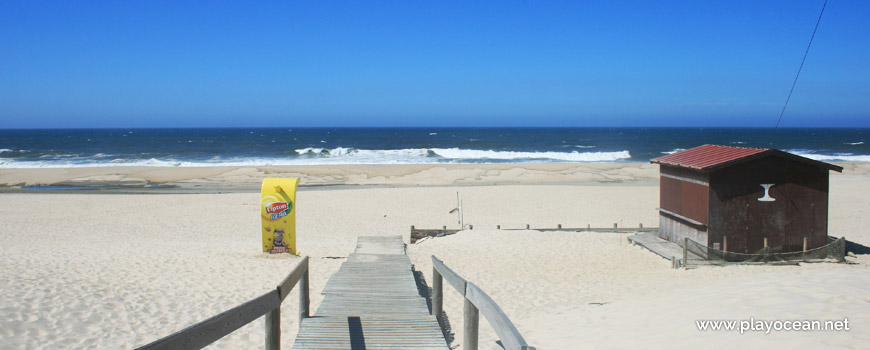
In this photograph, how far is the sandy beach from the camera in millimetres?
6430

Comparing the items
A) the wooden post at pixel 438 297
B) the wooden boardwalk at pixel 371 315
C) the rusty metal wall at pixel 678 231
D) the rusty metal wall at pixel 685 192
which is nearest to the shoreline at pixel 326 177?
the rusty metal wall at pixel 678 231

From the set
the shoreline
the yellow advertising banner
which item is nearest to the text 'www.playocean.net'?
the yellow advertising banner

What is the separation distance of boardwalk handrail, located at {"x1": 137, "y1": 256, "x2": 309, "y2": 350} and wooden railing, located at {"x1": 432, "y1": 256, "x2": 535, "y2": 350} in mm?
1501

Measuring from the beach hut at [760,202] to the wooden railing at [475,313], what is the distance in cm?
761

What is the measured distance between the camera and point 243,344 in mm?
6559

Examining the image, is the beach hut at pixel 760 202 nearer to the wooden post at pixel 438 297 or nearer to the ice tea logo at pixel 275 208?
the wooden post at pixel 438 297

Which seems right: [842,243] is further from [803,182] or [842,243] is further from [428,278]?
[428,278]

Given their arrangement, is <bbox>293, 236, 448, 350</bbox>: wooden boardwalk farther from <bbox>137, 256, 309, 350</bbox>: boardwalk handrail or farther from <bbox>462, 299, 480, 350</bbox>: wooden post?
<bbox>462, 299, 480, 350</bbox>: wooden post

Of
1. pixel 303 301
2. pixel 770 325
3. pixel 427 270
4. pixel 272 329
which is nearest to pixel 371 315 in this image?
pixel 303 301

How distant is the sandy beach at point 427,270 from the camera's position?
6430mm

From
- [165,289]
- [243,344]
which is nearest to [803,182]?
[243,344]

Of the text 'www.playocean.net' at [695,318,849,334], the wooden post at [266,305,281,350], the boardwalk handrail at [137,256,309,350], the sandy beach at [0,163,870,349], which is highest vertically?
the boardwalk handrail at [137,256,309,350]

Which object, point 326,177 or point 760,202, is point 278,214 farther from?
point 326,177

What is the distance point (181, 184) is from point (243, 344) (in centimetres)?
2861
